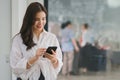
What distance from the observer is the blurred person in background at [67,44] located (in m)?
3.40

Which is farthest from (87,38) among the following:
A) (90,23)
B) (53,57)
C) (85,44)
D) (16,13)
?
(53,57)

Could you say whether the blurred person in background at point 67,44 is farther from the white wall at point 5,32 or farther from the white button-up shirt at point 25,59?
the white button-up shirt at point 25,59

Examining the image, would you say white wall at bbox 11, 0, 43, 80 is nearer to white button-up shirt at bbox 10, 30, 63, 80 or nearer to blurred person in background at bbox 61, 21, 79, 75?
blurred person in background at bbox 61, 21, 79, 75

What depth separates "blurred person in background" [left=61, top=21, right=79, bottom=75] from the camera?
3400 mm

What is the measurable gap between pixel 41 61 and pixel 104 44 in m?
1.61

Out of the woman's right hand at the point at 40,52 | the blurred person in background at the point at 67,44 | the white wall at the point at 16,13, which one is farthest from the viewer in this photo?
the blurred person in background at the point at 67,44

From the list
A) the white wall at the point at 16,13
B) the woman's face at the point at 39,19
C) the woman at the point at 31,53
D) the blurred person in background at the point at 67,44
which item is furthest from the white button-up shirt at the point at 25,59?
the blurred person in background at the point at 67,44

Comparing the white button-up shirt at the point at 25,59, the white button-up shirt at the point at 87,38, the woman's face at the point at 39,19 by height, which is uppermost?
the woman's face at the point at 39,19

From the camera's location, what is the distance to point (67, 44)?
342 cm

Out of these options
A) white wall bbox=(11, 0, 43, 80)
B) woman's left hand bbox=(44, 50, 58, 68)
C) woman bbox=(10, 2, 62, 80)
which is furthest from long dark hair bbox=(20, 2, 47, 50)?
white wall bbox=(11, 0, 43, 80)

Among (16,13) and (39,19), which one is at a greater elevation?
(16,13)

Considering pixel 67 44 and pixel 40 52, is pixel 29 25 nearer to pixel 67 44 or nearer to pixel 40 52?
pixel 40 52

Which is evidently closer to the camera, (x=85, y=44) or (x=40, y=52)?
(x=40, y=52)

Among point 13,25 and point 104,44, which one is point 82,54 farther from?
point 13,25
